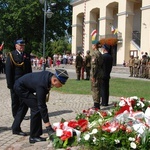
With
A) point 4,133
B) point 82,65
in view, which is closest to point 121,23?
point 82,65

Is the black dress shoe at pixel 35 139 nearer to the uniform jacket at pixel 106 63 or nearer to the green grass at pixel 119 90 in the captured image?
the uniform jacket at pixel 106 63

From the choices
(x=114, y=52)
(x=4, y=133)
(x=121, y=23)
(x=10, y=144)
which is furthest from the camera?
(x=114, y=52)

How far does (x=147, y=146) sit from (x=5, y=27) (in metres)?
46.7

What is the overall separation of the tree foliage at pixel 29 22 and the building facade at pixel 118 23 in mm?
5618

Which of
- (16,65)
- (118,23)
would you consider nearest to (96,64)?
A: (16,65)

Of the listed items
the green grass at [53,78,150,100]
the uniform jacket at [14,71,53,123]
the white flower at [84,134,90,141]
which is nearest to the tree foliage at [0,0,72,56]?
the green grass at [53,78,150,100]

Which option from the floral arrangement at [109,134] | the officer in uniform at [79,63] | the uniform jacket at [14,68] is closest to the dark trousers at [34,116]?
the floral arrangement at [109,134]

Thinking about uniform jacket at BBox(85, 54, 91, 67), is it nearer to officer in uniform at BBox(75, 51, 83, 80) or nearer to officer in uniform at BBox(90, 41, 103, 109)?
officer in uniform at BBox(75, 51, 83, 80)

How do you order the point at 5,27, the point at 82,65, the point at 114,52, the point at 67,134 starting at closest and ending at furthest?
the point at 67,134 < the point at 82,65 < the point at 114,52 < the point at 5,27

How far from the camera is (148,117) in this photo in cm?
441

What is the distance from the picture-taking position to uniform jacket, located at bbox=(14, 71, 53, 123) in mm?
4859

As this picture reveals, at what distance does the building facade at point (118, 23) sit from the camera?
30.3 m

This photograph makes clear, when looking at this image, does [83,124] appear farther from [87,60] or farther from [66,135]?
[87,60]

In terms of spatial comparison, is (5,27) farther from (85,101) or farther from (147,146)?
(147,146)
